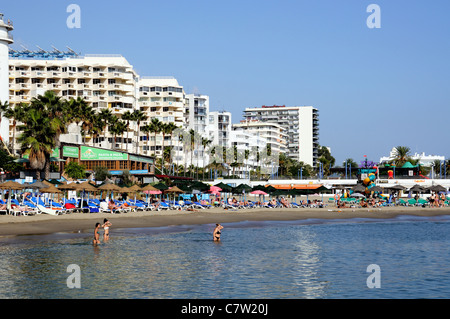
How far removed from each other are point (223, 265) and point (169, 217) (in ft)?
72.0

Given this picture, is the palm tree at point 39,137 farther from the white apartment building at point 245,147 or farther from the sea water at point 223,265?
the white apartment building at point 245,147

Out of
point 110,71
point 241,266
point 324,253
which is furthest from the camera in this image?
→ point 110,71

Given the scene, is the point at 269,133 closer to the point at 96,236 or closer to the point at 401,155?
the point at 401,155

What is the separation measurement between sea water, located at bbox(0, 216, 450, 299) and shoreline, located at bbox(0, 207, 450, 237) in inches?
88.5

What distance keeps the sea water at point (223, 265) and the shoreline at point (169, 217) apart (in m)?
2.25

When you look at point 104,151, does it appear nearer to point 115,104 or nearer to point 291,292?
point 115,104

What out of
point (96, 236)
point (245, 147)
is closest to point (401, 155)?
point (245, 147)

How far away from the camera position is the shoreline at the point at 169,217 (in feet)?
115

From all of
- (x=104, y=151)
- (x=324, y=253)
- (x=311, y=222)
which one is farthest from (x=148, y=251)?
(x=104, y=151)

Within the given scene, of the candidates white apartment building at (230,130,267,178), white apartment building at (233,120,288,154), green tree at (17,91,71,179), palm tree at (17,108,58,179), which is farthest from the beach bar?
white apartment building at (233,120,288,154)

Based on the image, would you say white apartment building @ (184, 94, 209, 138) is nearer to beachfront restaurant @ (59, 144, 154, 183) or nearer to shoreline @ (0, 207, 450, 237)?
beachfront restaurant @ (59, 144, 154, 183)

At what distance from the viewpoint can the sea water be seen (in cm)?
1936

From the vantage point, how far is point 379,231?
1687 inches
